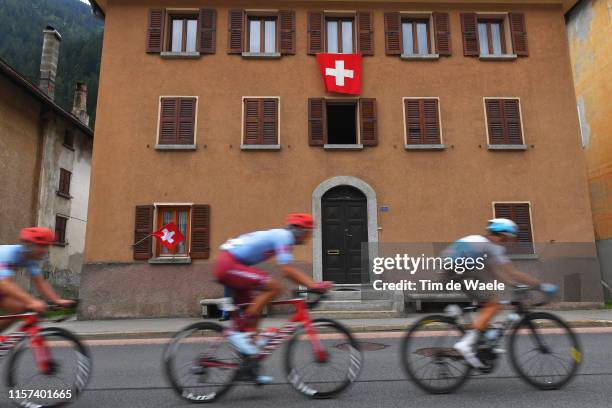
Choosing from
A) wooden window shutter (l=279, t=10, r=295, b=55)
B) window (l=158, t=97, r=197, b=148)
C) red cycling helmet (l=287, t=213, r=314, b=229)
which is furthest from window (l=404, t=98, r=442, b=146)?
red cycling helmet (l=287, t=213, r=314, b=229)

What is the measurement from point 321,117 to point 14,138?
1302cm

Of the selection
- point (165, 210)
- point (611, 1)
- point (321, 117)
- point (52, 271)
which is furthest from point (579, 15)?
point (52, 271)

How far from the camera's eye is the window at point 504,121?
14695 millimetres

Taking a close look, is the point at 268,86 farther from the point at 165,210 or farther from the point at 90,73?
the point at 90,73

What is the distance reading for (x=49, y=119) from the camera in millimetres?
21406

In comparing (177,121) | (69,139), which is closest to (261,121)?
(177,121)

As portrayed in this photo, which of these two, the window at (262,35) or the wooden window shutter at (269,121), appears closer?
the wooden window shutter at (269,121)

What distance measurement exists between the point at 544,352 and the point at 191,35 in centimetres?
1435

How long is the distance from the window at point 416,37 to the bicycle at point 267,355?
13039mm

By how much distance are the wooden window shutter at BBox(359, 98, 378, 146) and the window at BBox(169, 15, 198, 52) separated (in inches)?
229

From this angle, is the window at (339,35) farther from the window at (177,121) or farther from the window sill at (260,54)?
the window at (177,121)

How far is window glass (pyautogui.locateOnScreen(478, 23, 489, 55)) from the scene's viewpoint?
618 inches

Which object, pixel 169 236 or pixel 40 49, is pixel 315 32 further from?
pixel 40 49

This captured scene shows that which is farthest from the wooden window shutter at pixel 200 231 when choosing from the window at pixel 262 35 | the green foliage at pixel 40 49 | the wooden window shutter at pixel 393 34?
the green foliage at pixel 40 49
